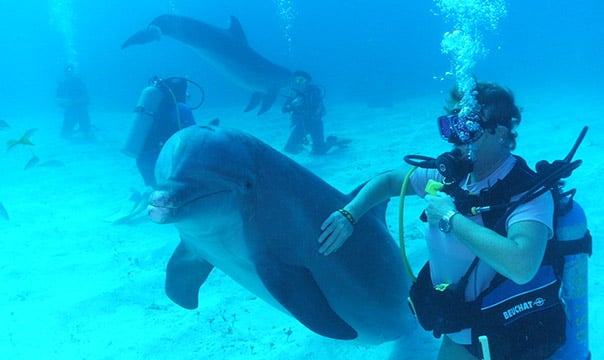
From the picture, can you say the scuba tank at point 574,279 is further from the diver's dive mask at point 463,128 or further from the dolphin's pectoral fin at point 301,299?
the dolphin's pectoral fin at point 301,299

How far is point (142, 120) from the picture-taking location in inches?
302

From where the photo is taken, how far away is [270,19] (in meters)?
63.6

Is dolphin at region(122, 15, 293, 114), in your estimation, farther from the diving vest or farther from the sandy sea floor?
the diving vest

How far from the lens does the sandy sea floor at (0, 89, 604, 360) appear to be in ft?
15.3

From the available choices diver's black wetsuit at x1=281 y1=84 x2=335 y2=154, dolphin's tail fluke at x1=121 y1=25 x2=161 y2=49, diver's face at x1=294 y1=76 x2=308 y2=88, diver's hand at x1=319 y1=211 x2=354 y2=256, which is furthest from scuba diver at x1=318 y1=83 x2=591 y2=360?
dolphin's tail fluke at x1=121 y1=25 x2=161 y2=49

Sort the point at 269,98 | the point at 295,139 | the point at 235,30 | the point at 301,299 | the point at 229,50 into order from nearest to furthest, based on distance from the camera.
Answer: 1. the point at 301,299
2. the point at 295,139
3. the point at 229,50
4. the point at 235,30
5. the point at 269,98

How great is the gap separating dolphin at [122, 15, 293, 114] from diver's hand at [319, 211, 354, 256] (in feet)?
36.6

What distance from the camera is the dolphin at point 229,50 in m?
13.6

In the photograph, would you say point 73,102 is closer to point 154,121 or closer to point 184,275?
point 154,121

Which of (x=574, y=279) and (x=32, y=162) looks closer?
(x=574, y=279)

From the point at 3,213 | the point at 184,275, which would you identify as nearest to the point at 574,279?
the point at 184,275

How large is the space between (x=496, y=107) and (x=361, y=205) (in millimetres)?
1242

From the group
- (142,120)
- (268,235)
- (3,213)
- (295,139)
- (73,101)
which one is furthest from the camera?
(73,101)

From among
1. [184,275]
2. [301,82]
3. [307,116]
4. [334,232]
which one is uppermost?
[301,82]
